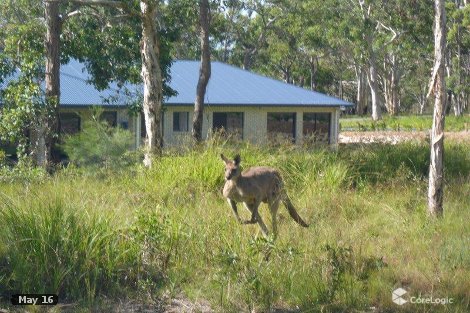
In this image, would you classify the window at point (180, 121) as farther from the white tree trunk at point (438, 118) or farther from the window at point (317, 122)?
the white tree trunk at point (438, 118)

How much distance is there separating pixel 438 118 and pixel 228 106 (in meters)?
21.2

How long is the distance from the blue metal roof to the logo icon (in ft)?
65.7

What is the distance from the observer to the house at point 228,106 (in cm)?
2902

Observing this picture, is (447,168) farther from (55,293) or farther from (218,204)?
(55,293)

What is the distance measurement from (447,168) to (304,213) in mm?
5925

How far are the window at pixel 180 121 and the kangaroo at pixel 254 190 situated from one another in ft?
72.8

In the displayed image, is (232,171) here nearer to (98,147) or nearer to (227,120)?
(98,147)

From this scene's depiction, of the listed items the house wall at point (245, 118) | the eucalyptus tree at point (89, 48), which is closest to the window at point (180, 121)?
the house wall at point (245, 118)

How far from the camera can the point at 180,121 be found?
108 ft

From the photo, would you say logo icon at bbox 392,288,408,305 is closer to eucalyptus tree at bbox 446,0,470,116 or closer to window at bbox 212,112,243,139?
window at bbox 212,112,243,139

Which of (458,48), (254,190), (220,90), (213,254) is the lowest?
(213,254)

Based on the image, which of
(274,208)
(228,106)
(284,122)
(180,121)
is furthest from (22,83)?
(284,122)

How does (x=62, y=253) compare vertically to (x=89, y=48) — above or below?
below

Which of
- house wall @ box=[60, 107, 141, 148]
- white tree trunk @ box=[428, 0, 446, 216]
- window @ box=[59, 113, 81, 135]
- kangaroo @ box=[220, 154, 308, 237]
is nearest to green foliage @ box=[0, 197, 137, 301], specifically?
kangaroo @ box=[220, 154, 308, 237]
